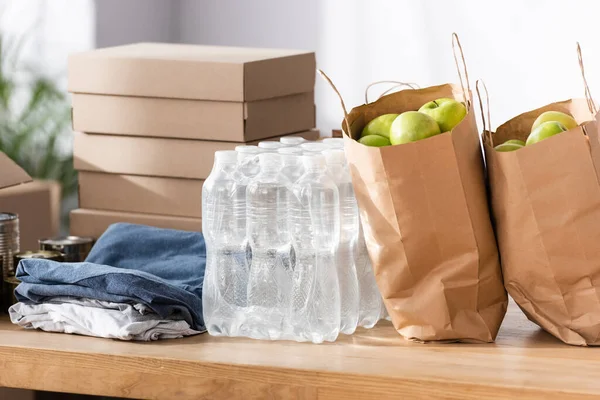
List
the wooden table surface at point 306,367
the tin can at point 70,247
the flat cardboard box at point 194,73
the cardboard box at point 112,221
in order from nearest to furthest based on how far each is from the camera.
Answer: the wooden table surface at point 306,367
the tin can at point 70,247
the flat cardboard box at point 194,73
the cardboard box at point 112,221

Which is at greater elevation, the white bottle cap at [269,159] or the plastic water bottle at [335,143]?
the plastic water bottle at [335,143]

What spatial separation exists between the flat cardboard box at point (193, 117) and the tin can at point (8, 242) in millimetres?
432

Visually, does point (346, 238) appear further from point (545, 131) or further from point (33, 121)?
point (33, 121)

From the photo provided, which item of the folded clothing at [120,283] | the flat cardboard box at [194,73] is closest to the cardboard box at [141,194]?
the flat cardboard box at [194,73]

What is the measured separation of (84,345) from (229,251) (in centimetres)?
→ 24

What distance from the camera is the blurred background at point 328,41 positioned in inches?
120

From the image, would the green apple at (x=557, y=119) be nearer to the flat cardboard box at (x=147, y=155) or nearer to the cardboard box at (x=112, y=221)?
the flat cardboard box at (x=147, y=155)

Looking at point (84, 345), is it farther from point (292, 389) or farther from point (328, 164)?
point (328, 164)

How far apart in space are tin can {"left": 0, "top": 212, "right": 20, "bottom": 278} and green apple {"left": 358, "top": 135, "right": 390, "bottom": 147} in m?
0.60

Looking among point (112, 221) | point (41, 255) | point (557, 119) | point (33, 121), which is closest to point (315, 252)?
point (557, 119)

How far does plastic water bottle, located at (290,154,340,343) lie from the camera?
4.34 feet

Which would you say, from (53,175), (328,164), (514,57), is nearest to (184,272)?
(328,164)

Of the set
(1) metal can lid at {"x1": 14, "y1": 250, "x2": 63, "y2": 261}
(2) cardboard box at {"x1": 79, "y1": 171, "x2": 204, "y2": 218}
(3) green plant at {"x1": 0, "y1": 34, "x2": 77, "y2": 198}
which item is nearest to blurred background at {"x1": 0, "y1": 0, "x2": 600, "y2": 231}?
(3) green plant at {"x1": 0, "y1": 34, "x2": 77, "y2": 198}

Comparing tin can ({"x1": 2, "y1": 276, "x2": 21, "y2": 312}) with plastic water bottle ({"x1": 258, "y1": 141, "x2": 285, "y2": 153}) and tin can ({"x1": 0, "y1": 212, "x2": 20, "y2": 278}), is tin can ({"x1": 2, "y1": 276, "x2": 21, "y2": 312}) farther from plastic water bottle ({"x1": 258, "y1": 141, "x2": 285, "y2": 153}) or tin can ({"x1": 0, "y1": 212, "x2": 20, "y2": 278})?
plastic water bottle ({"x1": 258, "y1": 141, "x2": 285, "y2": 153})
